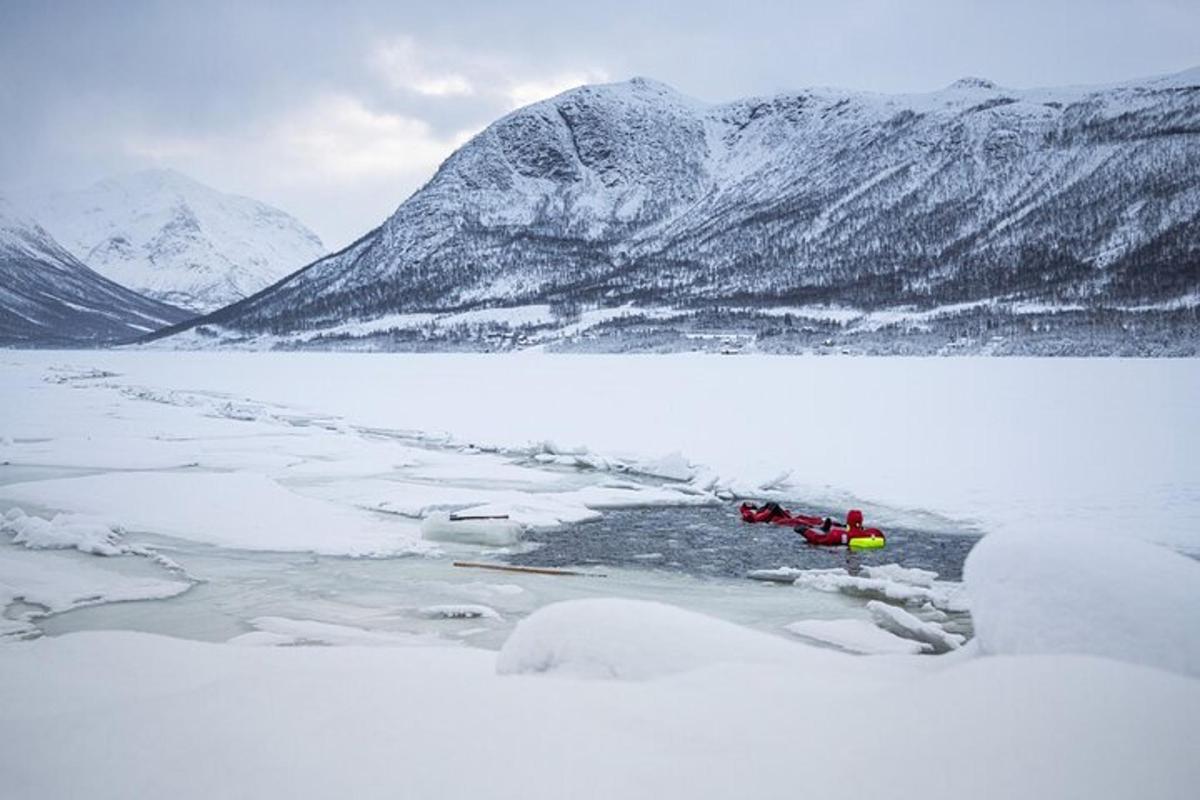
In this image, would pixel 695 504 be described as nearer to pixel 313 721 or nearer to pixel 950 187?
pixel 313 721

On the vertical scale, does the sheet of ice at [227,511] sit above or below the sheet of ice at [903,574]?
below

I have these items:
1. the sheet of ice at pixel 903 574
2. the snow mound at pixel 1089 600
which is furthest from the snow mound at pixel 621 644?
the sheet of ice at pixel 903 574

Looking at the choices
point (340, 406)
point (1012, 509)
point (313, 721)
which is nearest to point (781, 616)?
point (313, 721)

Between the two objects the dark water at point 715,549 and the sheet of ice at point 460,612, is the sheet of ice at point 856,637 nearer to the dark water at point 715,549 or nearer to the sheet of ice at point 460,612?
the dark water at point 715,549

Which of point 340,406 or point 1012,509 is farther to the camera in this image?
point 340,406

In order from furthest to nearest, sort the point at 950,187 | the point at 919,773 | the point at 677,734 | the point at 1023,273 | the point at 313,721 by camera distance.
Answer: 1. the point at 950,187
2. the point at 1023,273
3. the point at 313,721
4. the point at 677,734
5. the point at 919,773

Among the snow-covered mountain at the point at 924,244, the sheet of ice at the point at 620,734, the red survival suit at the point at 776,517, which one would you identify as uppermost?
the snow-covered mountain at the point at 924,244
